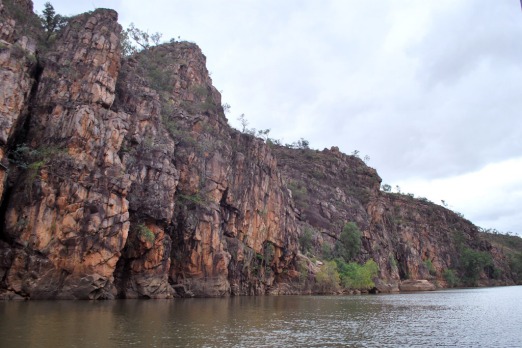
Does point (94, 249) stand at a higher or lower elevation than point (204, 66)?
lower

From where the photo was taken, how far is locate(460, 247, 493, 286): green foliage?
155625mm

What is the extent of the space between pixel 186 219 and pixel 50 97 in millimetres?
23724

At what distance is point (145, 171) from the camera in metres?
57.4

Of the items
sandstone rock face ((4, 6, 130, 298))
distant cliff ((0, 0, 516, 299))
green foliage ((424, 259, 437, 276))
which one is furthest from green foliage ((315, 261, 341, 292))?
green foliage ((424, 259, 437, 276))

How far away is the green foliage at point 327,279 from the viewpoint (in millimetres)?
87062

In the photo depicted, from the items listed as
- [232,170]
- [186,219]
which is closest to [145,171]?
[186,219]

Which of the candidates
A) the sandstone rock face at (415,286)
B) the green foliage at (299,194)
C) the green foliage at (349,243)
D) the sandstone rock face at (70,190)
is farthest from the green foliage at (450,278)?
the sandstone rock face at (70,190)

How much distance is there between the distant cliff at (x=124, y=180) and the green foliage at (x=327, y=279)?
181 centimetres

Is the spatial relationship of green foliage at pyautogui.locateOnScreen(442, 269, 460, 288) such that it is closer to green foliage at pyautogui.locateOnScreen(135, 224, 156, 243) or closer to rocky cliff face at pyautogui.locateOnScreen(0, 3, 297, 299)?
rocky cliff face at pyautogui.locateOnScreen(0, 3, 297, 299)

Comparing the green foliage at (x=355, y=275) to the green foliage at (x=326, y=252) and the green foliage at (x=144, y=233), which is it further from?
the green foliage at (x=144, y=233)

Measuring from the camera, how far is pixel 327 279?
8738 centimetres

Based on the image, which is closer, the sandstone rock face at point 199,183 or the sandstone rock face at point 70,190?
the sandstone rock face at point 70,190

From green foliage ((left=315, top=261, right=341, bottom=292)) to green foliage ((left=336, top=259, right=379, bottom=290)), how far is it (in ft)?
20.7

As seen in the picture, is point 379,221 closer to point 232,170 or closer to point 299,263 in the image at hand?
point 299,263
